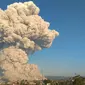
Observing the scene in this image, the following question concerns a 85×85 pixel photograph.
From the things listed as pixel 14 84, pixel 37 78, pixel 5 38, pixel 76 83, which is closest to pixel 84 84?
pixel 76 83

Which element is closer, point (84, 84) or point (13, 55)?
point (84, 84)

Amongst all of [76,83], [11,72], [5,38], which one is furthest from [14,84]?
[76,83]

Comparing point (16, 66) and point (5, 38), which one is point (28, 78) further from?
point (5, 38)

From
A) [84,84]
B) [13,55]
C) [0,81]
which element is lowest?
[84,84]

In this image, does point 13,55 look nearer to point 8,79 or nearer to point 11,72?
point 11,72

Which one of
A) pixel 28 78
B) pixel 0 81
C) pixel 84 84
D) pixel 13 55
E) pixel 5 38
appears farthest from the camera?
pixel 28 78

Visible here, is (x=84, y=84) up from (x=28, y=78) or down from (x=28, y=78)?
down

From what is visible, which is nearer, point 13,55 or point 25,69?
point 13,55

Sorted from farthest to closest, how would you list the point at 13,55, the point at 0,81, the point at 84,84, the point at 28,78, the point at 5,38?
the point at 28,78 < the point at 0,81 < the point at 13,55 < the point at 5,38 < the point at 84,84

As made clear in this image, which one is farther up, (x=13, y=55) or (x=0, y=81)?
(x=13, y=55)
